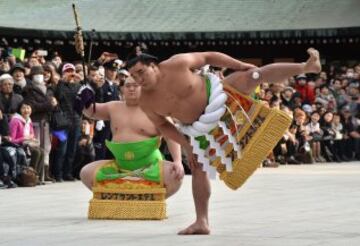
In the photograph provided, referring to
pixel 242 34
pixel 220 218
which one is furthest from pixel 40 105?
pixel 242 34

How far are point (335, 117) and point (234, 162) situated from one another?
11.4m

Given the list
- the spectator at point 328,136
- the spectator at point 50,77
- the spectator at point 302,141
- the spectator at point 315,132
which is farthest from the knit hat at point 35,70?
the spectator at point 328,136

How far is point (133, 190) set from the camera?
7980mm

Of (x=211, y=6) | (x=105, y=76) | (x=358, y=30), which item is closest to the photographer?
(x=105, y=76)

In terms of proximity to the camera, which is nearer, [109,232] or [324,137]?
[109,232]

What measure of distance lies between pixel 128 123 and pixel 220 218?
1005 millimetres

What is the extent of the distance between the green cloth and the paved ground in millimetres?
344

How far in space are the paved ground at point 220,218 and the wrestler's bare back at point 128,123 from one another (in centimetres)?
62

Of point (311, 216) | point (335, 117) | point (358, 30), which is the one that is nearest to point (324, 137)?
point (335, 117)

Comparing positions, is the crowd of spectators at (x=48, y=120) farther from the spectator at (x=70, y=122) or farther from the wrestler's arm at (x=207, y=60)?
the wrestler's arm at (x=207, y=60)

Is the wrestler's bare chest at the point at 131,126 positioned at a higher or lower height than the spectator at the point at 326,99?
higher

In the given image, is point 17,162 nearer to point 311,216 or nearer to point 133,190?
point 133,190

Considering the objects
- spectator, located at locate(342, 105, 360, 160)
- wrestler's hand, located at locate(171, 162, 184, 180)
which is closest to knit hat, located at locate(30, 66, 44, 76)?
wrestler's hand, located at locate(171, 162, 184, 180)

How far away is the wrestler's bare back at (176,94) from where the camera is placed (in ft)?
22.2
